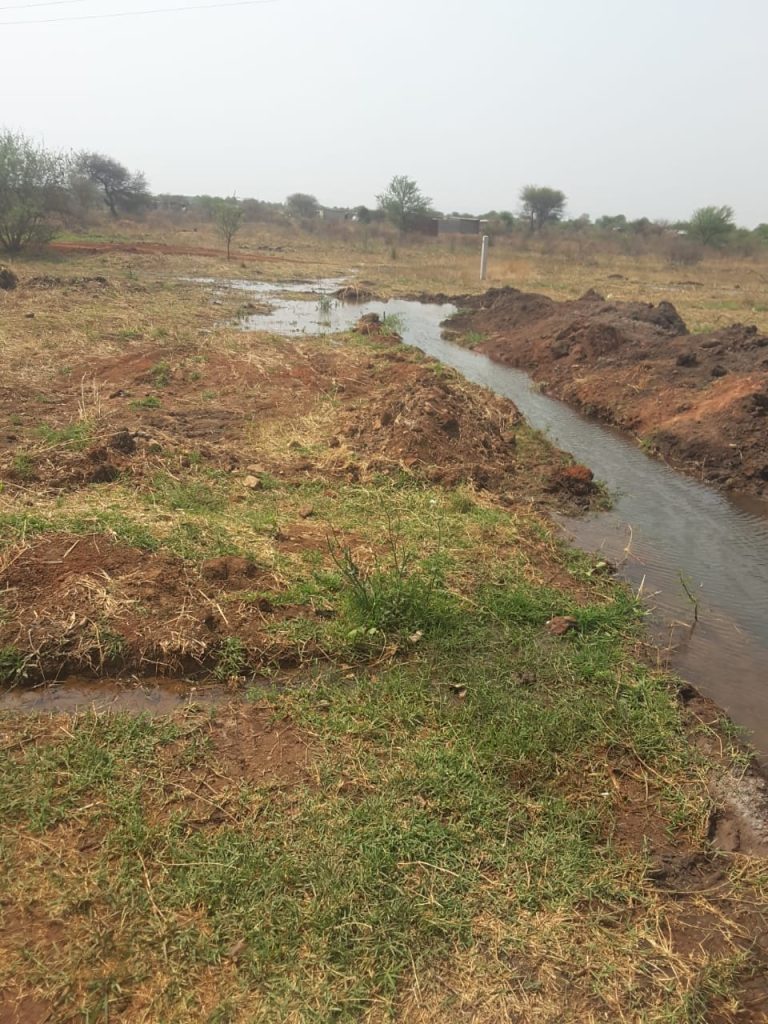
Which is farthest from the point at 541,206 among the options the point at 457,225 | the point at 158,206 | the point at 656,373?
the point at 656,373

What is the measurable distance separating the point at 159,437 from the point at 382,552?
145 inches

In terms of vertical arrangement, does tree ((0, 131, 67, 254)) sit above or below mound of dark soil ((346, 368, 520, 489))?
above

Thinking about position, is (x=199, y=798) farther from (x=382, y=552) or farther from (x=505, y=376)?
(x=505, y=376)

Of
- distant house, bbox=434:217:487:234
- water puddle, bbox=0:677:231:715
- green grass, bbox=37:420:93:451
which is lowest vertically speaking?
water puddle, bbox=0:677:231:715

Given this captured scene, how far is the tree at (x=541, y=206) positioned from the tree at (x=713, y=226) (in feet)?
58.2

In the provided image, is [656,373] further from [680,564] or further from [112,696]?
[112,696]

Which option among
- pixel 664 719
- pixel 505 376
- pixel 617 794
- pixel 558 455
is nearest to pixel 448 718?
pixel 617 794

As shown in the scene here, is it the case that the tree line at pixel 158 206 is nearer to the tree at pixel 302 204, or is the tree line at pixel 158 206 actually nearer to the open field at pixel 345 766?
the tree at pixel 302 204

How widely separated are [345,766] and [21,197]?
28470 millimetres

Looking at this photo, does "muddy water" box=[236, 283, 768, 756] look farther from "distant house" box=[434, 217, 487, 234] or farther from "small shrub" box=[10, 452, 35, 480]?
"distant house" box=[434, 217, 487, 234]

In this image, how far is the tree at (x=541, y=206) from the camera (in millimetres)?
59844

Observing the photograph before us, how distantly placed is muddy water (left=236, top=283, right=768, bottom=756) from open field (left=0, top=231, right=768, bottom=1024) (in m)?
0.45

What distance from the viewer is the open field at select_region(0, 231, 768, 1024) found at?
8.18ft

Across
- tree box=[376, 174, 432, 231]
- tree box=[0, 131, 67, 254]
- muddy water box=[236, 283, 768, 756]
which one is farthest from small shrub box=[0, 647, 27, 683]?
tree box=[376, 174, 432, 231]
